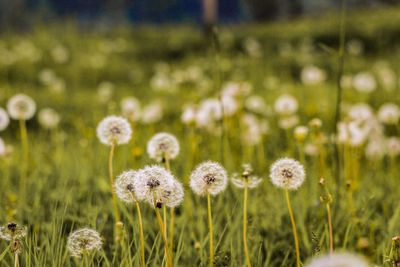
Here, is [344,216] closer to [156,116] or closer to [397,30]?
[156,116]

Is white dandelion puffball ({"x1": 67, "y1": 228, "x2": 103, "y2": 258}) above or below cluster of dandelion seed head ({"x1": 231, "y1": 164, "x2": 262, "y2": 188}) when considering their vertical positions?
below

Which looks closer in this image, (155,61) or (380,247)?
(380,247)

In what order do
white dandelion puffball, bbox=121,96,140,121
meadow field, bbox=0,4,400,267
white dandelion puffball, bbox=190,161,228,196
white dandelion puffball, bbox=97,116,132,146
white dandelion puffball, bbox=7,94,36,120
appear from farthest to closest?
1. white dandelion puffball, bbox=121,96,140,121
2. white dandelion puffball, bbox=7,94,36,120
3. meadow field, bbox=0,4,400,267
4. white dandelion puffball, bbox=97,116,132,146
5. white dandelion puffball, bbox=190,161,228,196

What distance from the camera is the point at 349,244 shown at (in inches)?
60.0

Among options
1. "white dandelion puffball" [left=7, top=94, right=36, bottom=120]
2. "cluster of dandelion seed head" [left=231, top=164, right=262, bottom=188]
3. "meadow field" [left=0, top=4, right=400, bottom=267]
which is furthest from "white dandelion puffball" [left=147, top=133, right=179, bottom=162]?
"white dandelion puffball" [left=7, top=94, right=36, bottom=120]

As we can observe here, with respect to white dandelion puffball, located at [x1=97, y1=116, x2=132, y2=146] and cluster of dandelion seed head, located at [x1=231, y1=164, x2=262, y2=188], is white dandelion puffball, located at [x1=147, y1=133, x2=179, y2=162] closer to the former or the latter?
white dandelion puffball, located at [x1=97, y1=116, x2=132, y2=146]

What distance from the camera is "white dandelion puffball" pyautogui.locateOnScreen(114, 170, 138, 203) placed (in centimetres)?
100

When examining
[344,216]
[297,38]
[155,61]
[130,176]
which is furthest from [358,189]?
[297,38]

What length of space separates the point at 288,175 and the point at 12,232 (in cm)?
72

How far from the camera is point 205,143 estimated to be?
2.91m

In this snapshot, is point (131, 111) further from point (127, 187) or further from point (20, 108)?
point (127, 187)

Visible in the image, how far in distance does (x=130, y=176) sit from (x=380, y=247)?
0.98m

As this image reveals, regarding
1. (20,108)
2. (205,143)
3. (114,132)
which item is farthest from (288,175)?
(205,143)

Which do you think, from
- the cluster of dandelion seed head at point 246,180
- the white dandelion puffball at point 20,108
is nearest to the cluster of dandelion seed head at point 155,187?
the cluster of dandelion seed head at point 246,180
